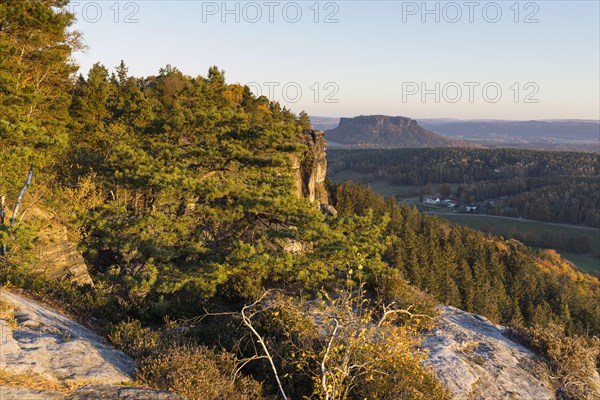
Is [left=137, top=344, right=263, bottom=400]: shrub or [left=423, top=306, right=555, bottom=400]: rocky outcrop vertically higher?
[left=137, top=344, right=263, bottom=400]: shrub

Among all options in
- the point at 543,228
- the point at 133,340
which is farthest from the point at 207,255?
the point at 543,228

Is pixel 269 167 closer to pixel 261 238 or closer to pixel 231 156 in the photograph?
pixel 231 156

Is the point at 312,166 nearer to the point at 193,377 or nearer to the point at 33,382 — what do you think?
the point at 193,377

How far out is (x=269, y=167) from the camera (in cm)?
1591

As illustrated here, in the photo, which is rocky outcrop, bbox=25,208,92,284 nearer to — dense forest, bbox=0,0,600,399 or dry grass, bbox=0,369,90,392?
dense forest, bbox=0,0,600,399

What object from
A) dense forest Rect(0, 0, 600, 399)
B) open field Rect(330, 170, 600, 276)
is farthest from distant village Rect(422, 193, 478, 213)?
dense forest Rect(0, 0, 600, 399)

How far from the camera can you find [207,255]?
1270 cm

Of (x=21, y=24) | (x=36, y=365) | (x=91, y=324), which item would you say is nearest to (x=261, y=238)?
(x=91, y=324)

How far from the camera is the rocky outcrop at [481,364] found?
7732 millimetres

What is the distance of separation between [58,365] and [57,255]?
26.2ft

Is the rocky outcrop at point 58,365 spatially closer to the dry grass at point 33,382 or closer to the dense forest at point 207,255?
the dry grass at point 33,382

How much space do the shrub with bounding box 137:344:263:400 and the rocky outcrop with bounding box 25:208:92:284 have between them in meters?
7.45

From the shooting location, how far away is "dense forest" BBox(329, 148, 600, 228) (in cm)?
13700

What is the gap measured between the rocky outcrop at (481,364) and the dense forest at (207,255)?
1.71ft
